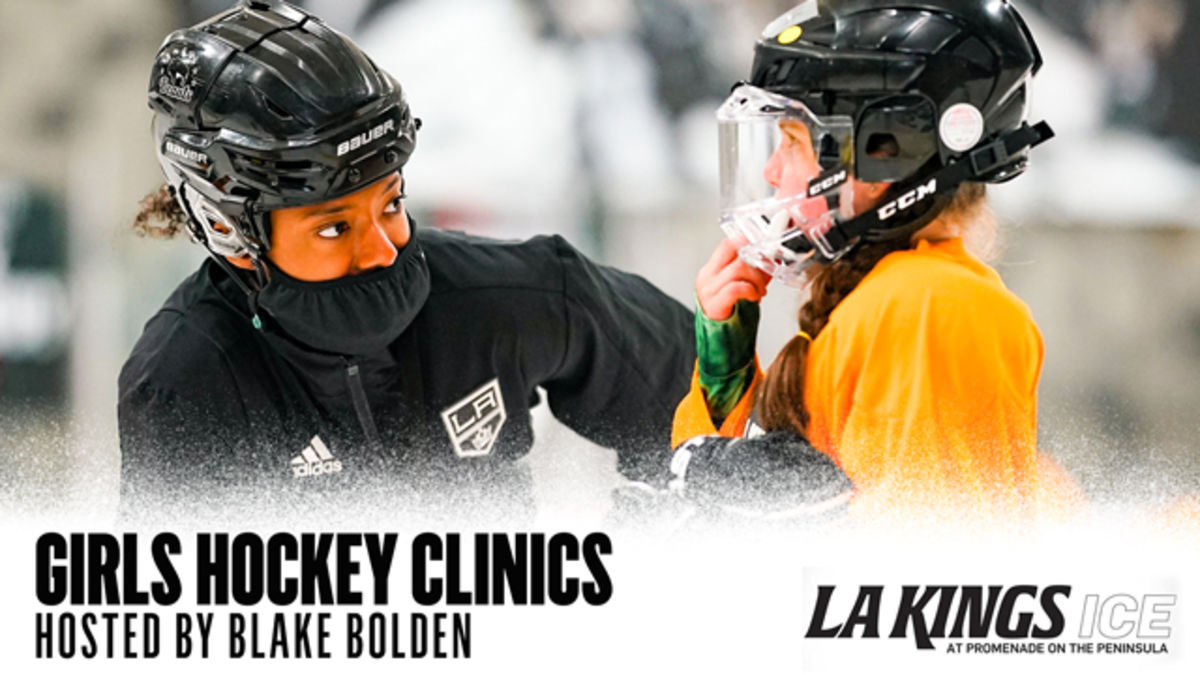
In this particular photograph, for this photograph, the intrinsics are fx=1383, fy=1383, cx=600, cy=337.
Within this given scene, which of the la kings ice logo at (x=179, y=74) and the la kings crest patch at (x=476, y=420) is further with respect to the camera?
the la kings crest patch at (x=476, y=420)

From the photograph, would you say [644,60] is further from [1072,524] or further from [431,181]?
[1072,524]

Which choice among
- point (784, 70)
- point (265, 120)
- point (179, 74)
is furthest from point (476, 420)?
point (784, 70)

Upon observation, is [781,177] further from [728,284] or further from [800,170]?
[728,284]

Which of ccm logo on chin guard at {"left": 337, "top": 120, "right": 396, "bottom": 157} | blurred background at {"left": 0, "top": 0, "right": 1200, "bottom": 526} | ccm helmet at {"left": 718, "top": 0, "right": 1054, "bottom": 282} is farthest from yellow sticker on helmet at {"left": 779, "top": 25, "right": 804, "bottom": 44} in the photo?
blurred background at {"left": 0, "top": 0, "right": 1200, "bottom": 526}

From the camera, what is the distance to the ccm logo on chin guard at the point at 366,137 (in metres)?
2.39

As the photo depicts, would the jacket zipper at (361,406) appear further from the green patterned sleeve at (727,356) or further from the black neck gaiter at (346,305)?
the green patterned sleeve at (727,356)

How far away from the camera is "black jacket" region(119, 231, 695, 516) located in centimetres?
258

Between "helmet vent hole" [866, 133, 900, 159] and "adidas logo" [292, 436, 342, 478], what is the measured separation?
1.19 m

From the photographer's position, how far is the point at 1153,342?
420 cm

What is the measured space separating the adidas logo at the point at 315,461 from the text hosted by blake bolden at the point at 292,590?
0.14 m

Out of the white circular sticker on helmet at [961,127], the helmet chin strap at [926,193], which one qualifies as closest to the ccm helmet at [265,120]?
the helmet chin strap at [926,193]

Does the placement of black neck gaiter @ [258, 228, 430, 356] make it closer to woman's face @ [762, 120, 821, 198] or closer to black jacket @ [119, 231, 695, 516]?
black jacket @ [119, 231, 695, 516]

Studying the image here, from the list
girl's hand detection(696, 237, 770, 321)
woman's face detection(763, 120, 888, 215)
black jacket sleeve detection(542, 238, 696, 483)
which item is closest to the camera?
woman's face detection(763, 120, 888, 215)

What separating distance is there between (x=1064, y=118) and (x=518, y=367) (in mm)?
2260
